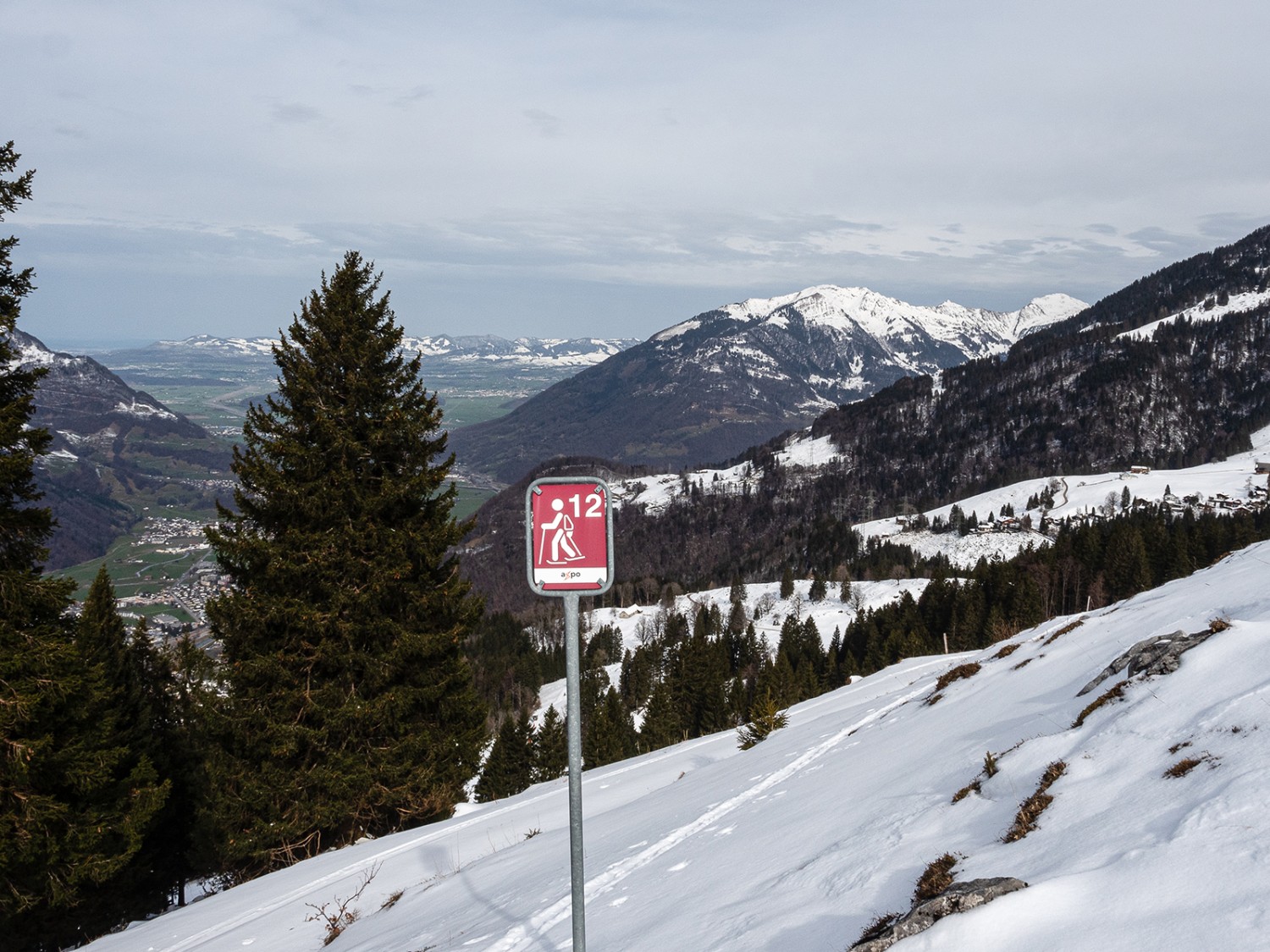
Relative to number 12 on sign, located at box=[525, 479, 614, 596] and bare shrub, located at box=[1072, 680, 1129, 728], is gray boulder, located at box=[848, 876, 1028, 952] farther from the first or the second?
bare shrub, located at box=[1072, 680, 1129, 728]

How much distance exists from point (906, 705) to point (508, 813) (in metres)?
9.65

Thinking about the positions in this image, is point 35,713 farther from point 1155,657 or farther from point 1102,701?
point 1155,657

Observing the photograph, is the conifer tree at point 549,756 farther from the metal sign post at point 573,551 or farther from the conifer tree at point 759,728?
the metal sign post at point 573,551

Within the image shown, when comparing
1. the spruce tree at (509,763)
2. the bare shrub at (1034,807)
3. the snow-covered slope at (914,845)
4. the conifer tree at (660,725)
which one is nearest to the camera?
the snow-covered slope at (914,845)

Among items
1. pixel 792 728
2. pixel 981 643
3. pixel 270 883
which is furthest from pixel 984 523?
pixel 270 883

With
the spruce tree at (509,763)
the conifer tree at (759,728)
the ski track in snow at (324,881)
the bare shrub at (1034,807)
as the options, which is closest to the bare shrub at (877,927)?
the bare shrub at (1034,807)

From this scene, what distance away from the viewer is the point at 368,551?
53.7 ft

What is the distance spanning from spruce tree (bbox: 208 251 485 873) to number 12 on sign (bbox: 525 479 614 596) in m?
12.1

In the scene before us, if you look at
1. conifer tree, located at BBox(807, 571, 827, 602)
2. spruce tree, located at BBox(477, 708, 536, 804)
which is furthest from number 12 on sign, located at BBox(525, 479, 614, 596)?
conifer tree, located at BBox(807, 571, 827, 602)

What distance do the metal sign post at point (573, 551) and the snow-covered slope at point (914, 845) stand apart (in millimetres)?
1567

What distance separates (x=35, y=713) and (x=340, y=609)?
5.40 m

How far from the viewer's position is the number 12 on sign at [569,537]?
4.91 meters

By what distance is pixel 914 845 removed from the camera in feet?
21.1

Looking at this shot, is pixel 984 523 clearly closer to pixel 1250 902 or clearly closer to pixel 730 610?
pixel 730 610
